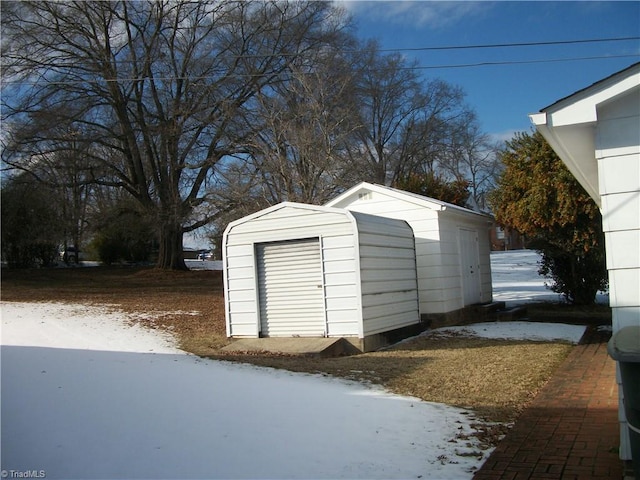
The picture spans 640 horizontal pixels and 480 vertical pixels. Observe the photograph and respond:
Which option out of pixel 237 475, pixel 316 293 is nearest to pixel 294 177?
pixel 316 293

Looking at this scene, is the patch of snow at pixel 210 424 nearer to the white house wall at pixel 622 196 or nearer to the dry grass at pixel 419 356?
the dry grass at pixel 419 356

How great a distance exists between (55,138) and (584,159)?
20.4 meters

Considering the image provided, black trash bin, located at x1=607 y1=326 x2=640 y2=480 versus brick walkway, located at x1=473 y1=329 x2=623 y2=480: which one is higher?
black trash bin, located at x1=607 y1=326 x2=640 y2=480

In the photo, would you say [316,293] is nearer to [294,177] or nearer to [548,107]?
[294,177]

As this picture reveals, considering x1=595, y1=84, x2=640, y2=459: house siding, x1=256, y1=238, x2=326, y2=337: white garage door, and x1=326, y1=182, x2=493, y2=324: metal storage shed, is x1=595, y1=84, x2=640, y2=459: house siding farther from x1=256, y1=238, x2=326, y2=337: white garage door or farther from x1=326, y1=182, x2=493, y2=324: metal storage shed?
x1=326, y1=182, x2=493, y2=324: metal storage shed

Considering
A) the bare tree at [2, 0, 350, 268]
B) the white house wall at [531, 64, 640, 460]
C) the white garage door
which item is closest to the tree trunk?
the bare tree at [2, 0, 350, 268]

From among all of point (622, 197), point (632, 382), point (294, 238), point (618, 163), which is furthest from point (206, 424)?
→ point (294, 238)

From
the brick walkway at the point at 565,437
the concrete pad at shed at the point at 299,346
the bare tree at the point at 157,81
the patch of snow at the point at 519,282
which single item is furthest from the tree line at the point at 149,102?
the brick walkway at the point at 565,437

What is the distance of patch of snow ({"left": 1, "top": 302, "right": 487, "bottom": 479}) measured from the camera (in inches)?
171

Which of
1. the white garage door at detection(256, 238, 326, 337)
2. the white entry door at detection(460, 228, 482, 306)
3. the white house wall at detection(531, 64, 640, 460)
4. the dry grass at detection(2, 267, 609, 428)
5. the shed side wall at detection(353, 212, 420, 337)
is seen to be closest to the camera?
the white house wall at detection(531, 64, 640, 460)

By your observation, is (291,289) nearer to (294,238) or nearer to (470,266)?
(294,238)

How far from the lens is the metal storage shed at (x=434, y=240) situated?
44.5ft

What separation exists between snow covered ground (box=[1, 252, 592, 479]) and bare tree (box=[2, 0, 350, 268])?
15246 mm

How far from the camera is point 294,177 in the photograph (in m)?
15.8
